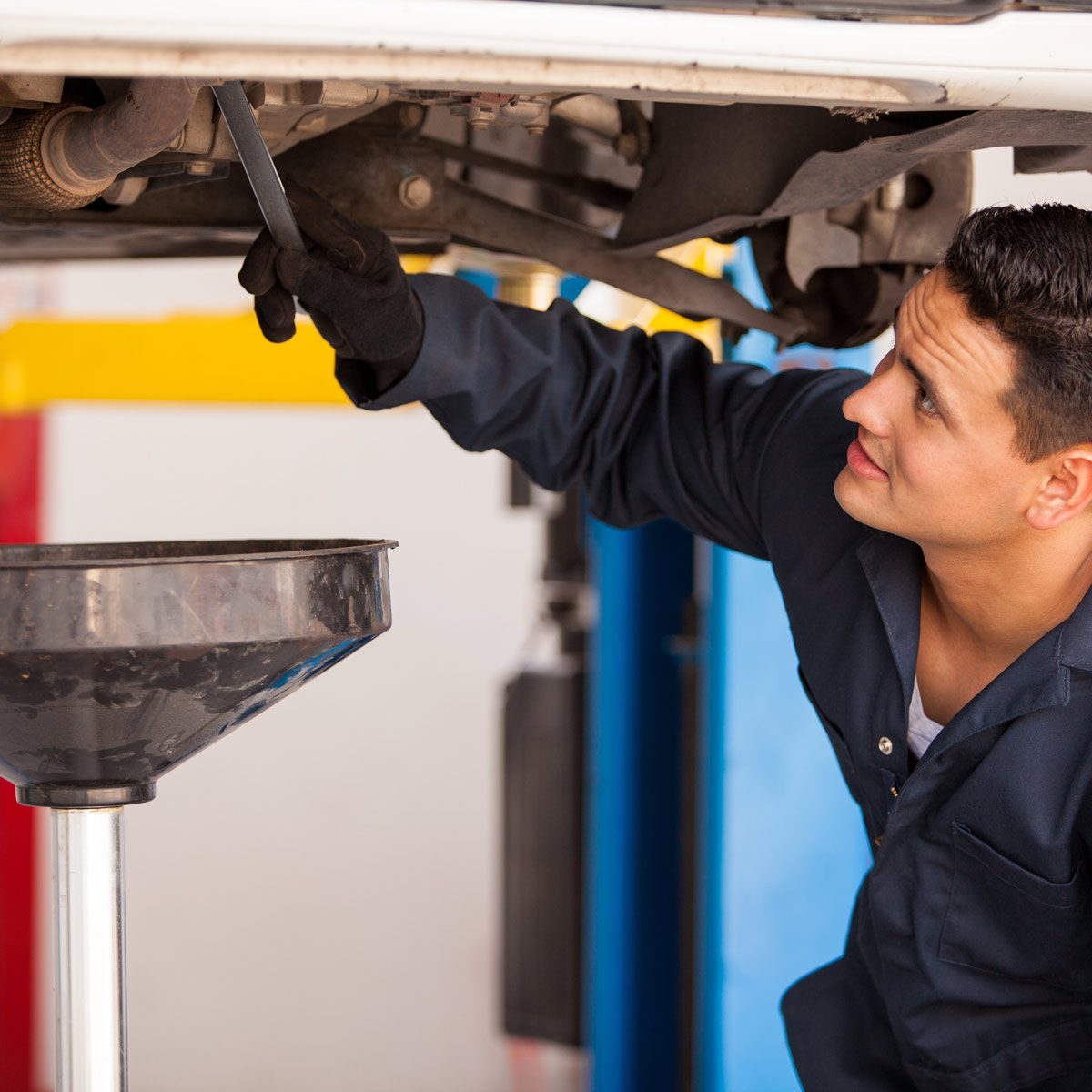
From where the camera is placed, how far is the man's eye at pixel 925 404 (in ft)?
3.88

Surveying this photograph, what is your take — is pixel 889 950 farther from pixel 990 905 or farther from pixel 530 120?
pixel 530 120

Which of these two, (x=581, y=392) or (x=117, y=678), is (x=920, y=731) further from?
(x=117, y=678)

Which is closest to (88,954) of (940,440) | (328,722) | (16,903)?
(940,440)

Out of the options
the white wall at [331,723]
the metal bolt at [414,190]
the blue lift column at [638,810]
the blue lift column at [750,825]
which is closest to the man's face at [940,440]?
the metal bolt at [414,190]

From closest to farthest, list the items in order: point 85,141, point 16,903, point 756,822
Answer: point 85,141, point 756,822, point 16,903

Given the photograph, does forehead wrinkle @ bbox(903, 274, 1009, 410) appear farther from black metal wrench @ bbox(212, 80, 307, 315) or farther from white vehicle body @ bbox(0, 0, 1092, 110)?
black metal wrench @ bbox(212, 80, 307, 315)

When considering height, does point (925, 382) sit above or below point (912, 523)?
above

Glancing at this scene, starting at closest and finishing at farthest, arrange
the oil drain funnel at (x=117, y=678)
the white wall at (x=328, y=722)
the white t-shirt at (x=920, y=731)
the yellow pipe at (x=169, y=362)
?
1. the oil drain funnel at (x=117, y=678)
2. the white t-shirt at (x=920, y=731)
3. the yellow pipe at (x=169, y=362)
4. the white wall at (x=328, y=722)

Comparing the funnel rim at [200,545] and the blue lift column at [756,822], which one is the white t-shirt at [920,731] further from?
the blue lift column at [756,822]

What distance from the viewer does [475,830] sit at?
15.5 feet

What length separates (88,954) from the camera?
41.9 inches

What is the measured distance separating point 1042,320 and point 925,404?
0.11 metres

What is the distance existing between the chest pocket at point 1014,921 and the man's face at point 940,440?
0.27 meters

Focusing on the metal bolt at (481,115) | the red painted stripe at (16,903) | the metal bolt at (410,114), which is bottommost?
the red painted stripe at (16,903)
